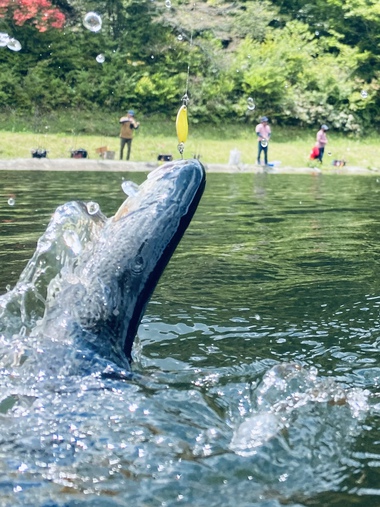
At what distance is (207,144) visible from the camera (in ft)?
82.2

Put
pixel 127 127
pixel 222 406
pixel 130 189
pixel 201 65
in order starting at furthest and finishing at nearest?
pixel 201 65
pixel 127 127
pixel 130 189
pixel 222 406

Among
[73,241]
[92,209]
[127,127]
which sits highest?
[127,127]

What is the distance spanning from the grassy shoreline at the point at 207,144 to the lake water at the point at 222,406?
14370mm

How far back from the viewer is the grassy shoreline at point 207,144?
21.2 metres

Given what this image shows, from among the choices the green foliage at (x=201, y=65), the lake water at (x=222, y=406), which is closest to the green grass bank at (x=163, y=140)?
the green foliage at (x=201, y=65)

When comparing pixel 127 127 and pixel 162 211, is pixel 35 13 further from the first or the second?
pixel 162 211

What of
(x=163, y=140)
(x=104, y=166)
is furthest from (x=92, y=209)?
(x=163, y=140)

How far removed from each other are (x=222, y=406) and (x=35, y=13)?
25.8 metres

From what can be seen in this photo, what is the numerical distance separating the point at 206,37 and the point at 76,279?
95.4ft

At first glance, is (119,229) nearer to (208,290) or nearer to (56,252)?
(56,252)

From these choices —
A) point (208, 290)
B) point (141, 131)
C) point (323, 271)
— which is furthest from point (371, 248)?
point (141, 131)

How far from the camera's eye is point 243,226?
873cm

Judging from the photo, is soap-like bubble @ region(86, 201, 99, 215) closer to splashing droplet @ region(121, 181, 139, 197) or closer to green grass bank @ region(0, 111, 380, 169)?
splashing droplet @ region(121, 181, 139, 197)

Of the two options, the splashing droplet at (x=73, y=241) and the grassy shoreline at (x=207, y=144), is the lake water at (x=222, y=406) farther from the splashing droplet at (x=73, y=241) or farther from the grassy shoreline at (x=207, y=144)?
the grassy shoreline at (x=207, y=144)
